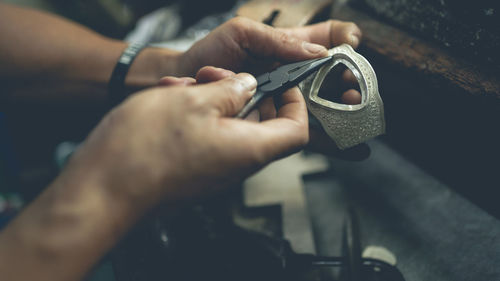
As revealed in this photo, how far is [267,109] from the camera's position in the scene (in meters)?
0.83

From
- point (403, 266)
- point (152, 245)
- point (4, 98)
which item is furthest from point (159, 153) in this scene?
point (4, 98)

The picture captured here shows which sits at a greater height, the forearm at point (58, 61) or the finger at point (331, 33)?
the finger at point (331, 33)

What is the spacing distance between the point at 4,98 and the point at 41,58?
1.03 feet

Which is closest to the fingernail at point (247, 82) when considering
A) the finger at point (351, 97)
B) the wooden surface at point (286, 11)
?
the finger at point (351, 97)

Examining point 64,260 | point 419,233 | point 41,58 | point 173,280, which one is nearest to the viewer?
point 64,260

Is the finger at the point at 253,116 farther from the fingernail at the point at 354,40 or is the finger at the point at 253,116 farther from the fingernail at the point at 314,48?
the fingernail at the point at 354,40

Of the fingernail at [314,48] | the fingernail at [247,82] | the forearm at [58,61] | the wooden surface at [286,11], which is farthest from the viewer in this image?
the forearm at [58,61]

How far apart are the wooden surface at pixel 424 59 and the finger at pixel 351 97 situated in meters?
0.13

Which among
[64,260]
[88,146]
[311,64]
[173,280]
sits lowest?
[173,280]

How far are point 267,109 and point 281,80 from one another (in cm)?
12

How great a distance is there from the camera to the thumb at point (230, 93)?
2.03ft

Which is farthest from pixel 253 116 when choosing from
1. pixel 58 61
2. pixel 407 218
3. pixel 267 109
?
pixel 58 61

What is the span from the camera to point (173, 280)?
73 cm

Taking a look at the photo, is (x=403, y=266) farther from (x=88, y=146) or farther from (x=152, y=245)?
(x=88, y=146)
